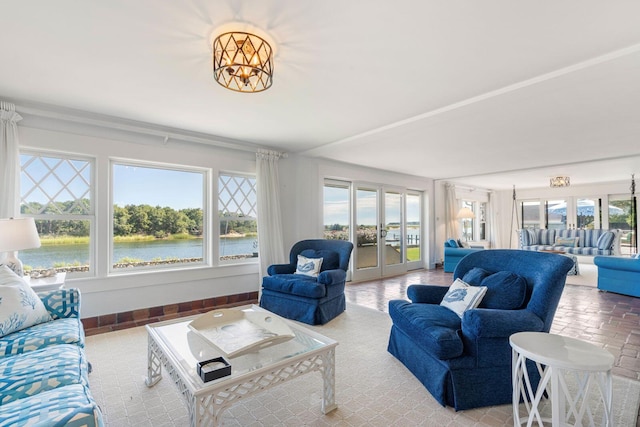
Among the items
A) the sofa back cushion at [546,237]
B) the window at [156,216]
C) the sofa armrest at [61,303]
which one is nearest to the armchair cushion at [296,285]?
the window at [156,216]

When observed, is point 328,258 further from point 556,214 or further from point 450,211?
point 556,214

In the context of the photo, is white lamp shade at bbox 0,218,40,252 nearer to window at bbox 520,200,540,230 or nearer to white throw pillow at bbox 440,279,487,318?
white throw pillow at bbox 440,279,487,318

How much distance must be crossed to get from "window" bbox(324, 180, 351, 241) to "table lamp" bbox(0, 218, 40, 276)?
4.10 meters

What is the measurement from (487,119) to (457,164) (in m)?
2.73

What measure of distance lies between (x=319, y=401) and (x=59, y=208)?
3394 millimetres

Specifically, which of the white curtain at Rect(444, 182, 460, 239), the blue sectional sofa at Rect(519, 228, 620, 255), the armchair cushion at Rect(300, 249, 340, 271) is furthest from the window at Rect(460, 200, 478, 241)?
the armchair cushion at Rect(300, 249, 340, 271)

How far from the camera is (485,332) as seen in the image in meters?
1.95

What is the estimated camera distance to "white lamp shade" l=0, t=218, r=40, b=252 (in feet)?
8.11

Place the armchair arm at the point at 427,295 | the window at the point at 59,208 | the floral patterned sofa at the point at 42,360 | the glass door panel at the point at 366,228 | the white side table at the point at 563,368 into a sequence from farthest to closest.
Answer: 1. the glass door panel at the point at 366,228
2. the window at the point at 59,208
3. the armchair arm at the point at 427,295
4. the white side table at the point at 563,368
5. the floral patterned sofa at the point at 42,360

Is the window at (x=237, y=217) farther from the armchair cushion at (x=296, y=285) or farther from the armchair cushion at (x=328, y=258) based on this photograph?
the armchair cushion at (x=328, y=258)

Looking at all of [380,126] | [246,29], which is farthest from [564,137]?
[246,29]

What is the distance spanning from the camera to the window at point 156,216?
384 centimetres

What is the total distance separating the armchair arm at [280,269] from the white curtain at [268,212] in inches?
17.8

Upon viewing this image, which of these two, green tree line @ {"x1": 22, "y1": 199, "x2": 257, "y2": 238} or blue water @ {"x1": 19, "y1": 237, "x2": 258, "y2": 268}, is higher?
green tree line @ {"x1": 22, "y1": 199, "x2": 257, "y2": 238}
